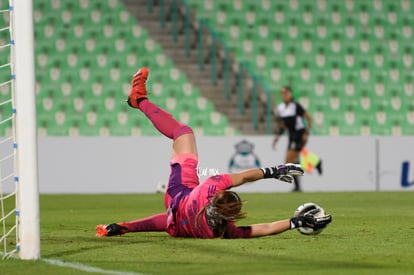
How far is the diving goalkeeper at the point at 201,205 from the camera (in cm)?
828

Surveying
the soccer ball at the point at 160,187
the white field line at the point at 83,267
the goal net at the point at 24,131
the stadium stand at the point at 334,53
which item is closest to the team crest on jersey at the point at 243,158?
the soccer ball at the point at 160,187

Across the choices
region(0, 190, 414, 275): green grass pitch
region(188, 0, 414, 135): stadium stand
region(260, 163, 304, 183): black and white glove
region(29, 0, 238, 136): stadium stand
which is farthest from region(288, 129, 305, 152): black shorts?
region(260, 163, 304, 183): black and white glove

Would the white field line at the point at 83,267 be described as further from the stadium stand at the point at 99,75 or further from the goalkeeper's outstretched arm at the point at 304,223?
the stadium stand at the point at 99,75

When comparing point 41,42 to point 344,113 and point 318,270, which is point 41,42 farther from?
point 318,270

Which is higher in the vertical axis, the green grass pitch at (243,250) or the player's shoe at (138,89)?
the player's shoe at (138,89)

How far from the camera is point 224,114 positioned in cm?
2238

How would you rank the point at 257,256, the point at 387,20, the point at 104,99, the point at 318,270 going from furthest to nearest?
the point at 387,20 → the point at 104,99 → the point at 257,256 → the point at 318,270

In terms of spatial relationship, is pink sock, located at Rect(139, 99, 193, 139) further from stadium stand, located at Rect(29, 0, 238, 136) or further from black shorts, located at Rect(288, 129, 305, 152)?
stadium stand, located at Rect(29, 0, 238, 136)

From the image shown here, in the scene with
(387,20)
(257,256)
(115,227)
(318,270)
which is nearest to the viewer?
(318,270)

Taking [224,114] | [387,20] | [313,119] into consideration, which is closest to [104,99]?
[224,114]

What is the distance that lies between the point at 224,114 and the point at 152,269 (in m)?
15.9

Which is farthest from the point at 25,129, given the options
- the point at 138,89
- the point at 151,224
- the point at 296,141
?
the point at 296,141

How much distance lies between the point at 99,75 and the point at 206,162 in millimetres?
3747

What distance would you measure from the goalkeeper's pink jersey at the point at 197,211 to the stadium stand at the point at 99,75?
13.1m
